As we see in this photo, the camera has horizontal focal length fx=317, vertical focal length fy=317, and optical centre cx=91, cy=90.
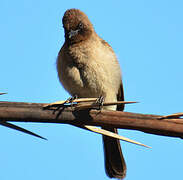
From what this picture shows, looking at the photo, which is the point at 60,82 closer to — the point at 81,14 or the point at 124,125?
the point at 81,14

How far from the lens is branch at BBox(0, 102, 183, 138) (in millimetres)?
1928

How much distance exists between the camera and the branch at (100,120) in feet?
6.32

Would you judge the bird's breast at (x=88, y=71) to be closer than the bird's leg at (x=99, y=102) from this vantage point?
No

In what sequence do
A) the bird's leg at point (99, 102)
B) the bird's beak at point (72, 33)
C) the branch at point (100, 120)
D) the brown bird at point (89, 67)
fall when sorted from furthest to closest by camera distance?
1. the bird's beak at point (72, 33)
2. the brown bird at point (89, 67)
3. the bird's leg at point (99, 102)
4. the branch at point (100, 120)

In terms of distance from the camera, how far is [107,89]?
4.79 m

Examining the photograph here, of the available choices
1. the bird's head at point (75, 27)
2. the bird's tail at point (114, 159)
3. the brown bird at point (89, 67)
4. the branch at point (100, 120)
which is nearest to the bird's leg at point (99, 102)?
the brown bird at point (89, 67)

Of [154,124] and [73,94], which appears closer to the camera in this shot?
[154,124]

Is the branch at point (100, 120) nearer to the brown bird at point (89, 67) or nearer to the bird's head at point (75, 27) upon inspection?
the brown bird at point (89, 67)

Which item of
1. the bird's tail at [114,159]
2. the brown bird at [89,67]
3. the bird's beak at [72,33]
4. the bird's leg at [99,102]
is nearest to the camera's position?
the bird's leg at [99,102]

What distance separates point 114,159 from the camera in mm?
4574

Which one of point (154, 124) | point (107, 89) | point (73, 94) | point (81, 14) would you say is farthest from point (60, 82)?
point (154, 124)

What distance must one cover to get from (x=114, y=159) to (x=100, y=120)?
2.56 metres

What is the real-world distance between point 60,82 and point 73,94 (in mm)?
282

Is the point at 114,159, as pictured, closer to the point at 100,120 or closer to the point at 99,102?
the point at 99,102
